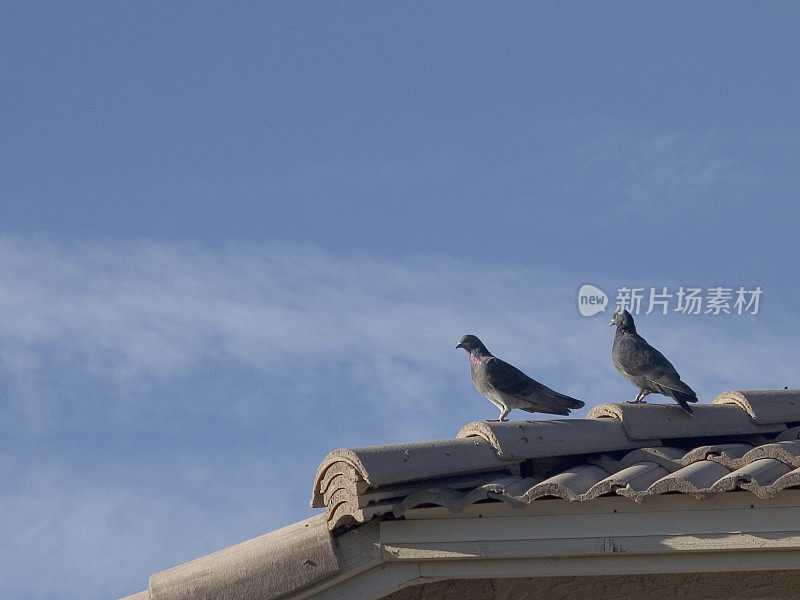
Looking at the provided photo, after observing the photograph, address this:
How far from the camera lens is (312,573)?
335 centimetres

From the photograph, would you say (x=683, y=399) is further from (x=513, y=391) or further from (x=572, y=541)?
(x=572, y=541)

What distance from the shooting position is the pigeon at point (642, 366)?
5.55 metres

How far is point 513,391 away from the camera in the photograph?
5898 mm

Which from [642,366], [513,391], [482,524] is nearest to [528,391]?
[513,391]

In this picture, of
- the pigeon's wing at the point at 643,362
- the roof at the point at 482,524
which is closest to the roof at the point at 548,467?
the roof at the point at 482,524

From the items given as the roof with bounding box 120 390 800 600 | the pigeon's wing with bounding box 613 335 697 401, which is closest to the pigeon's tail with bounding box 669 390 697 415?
the pigeon's wing with bounding box 613 335 697 401

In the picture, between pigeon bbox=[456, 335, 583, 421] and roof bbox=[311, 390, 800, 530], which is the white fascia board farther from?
pigeon bbox=[456, 335, 583, 421]

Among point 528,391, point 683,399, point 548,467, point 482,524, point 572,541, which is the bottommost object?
point 572,541

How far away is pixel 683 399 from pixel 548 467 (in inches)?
52.6

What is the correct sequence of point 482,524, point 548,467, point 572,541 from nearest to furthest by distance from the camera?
point 572,541
point 482,524
point 548,467

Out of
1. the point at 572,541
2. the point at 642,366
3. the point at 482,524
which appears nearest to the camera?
the point at 572,541

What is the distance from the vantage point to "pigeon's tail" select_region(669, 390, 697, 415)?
4.79m

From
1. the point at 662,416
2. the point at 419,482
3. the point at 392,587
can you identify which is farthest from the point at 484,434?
the point at 662,416

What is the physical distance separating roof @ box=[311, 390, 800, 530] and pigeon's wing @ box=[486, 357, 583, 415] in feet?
3.81
